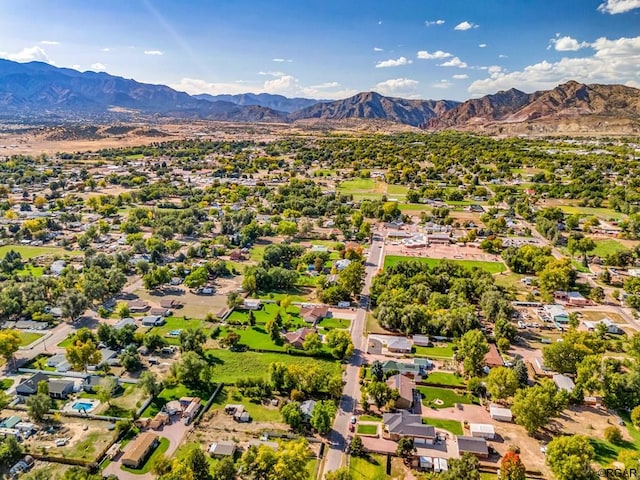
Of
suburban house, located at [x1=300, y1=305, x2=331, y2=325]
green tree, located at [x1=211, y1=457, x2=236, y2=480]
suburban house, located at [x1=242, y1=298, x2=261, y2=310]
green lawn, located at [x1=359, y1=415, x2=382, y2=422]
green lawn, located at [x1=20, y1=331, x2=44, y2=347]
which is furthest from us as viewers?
suburban house, located at [x1=242, y1=298, x2=261, y2=310]

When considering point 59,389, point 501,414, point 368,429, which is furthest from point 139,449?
point 501,414

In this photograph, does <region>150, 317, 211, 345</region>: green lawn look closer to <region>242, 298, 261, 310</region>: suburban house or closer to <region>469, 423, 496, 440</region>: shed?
<region>242, 298, 261, 310</region>: suburban house

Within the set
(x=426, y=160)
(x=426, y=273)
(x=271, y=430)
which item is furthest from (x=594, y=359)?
(x=426, y=160)

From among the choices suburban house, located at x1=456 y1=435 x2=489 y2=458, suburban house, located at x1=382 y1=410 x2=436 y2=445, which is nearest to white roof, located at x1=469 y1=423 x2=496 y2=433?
suburban house, located at x1=456 y1=435 x2=489 y2=458

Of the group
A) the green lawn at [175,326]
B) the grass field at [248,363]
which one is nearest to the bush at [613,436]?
the grass field at [248,363]

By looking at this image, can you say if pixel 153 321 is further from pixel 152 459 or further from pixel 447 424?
pixel 447 424

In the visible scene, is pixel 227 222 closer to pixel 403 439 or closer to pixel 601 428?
pixel 403 439
